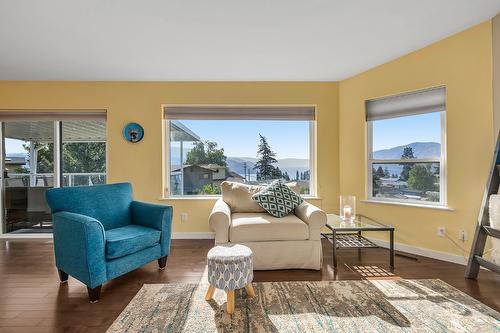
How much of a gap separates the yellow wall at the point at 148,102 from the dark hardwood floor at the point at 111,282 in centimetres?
90

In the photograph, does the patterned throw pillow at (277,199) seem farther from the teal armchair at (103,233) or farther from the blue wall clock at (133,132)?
the blue wall clock at (133,132)

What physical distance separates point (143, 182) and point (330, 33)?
3.06 metres

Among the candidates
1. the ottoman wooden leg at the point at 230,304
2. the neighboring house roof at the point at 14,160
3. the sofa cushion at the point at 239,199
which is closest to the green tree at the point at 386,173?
the sofa cushion at the point at 239,199

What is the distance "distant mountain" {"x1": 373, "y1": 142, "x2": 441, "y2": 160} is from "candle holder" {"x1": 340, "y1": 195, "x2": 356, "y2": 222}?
0.80m

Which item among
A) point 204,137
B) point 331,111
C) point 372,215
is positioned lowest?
point 372,215

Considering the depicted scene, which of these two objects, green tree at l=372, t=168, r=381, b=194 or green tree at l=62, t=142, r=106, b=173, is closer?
green tree at l=372, t=168, r=381, b=194

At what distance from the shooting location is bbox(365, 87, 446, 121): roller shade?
271 centimetres

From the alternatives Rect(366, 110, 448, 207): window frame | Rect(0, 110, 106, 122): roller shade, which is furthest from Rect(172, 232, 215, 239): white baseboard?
Rect(366, 110, 448, 207): window frame

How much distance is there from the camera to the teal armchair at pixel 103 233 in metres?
1.89

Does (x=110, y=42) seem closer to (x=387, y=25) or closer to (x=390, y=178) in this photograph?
(x=387, y=25)

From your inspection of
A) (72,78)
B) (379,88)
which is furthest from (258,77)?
(72,78)

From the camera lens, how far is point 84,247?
186cm

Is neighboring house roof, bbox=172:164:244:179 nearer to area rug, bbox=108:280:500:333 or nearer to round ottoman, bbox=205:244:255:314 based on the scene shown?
area rug, bbox=108:280:500:333

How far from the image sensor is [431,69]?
2693mm
